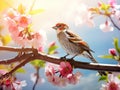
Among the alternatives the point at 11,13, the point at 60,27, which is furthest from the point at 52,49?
the point at 11,13

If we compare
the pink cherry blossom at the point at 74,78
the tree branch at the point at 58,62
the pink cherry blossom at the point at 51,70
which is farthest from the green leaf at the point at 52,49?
the tree branch at the point at 58,62

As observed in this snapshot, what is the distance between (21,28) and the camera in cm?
150

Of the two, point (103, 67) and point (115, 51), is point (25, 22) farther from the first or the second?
point (115, 51)

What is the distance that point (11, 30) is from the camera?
1500 mm

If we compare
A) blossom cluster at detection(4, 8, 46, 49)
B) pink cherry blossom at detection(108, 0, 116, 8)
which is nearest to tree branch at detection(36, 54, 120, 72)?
blossom cluster at detection(4, 8, 46, 49)

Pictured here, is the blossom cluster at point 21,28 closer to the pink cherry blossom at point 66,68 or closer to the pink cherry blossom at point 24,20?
the pink cherry blossom at point 24,20

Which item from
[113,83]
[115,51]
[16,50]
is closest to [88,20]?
[115,51]

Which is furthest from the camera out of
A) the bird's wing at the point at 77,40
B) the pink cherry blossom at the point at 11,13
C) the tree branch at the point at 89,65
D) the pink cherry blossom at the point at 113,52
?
the pink cherry blossom at the point at 113,52

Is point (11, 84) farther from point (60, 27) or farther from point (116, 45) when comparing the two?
point (116, 45)

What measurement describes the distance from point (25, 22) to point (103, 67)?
1.41ft

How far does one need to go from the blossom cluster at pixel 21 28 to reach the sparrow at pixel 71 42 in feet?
0.81

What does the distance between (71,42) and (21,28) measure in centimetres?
35

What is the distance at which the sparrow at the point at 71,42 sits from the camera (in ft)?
5.52

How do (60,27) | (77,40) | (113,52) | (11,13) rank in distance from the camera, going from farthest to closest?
(113,52) → (60,27) → (77,40) → (11,13)
